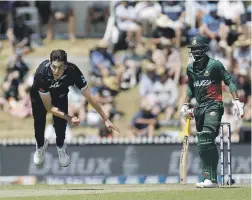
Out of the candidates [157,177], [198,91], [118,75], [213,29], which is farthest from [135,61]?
[198,91]

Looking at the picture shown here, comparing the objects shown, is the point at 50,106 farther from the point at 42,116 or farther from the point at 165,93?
the point at 165,93

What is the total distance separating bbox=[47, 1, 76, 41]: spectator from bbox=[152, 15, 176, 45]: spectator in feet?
6.35

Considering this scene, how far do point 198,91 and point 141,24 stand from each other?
9164mm

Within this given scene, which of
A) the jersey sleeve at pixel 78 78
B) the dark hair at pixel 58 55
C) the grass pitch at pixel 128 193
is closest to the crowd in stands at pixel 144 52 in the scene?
the jersey sleeve at pixel 78 78

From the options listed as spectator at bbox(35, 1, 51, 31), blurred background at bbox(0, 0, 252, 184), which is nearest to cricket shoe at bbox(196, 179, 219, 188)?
blurred background at bbox(0, 0, 252, 184)

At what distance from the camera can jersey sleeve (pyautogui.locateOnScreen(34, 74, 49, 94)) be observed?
452 inches

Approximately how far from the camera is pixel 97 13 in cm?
2155

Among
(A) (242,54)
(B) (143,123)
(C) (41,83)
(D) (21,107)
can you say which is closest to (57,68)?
(C) (41,83)

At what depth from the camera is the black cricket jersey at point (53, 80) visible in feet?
37.6

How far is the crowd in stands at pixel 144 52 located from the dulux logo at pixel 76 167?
67 centimetres

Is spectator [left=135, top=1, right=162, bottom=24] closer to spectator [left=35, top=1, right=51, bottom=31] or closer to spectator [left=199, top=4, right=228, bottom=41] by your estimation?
spectator [left=199, top=4, right=228, bottom=41]

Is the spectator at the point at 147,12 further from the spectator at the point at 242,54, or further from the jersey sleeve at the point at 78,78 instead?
the jersey sleeve at the point at 78,78

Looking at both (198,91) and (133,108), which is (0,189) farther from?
(133,108)

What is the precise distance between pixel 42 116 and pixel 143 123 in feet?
21.4
